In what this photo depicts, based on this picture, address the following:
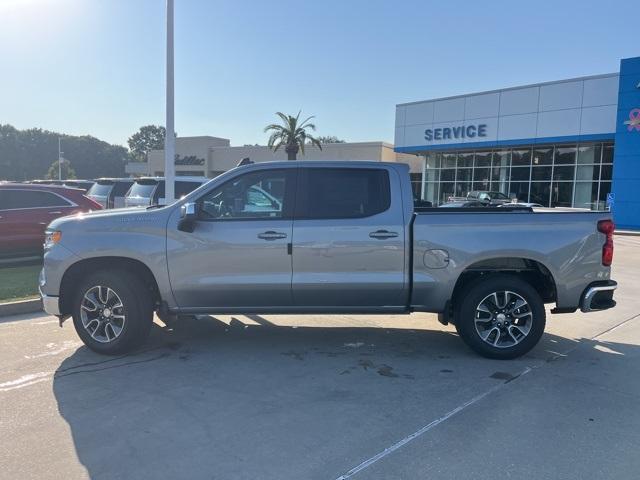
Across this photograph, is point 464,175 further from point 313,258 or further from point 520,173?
point 313,258

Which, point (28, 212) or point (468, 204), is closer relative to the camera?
point (28, 212)

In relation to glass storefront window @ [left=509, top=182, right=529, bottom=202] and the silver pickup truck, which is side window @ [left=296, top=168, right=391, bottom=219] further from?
glass storefront window @ [left=509, top=182, right=529, bottom=202]

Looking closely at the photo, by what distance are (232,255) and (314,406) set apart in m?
1.77

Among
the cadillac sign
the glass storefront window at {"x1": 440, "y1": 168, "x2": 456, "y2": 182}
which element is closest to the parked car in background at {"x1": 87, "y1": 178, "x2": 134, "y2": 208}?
the cadillac sign

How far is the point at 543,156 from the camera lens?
3173 centimetres

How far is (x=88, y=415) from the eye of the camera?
4.06 m

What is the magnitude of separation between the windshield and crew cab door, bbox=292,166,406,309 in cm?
902

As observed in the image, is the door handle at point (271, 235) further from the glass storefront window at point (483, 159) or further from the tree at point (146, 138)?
the tree at point (146, 138)

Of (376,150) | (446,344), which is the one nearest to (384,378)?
(446,344)

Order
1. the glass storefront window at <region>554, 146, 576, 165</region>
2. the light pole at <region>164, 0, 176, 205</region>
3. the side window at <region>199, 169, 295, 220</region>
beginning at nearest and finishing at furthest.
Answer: the side window at <region>199, 169, 295, 220</region> → the light pole at <region>164, 0, 176, 205</region> → the glass storefront window at <region>554, 146, 576, 165</region>

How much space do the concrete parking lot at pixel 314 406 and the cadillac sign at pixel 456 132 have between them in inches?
Answer: 1123

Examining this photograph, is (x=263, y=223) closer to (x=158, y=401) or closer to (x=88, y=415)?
(x=158, y=401)

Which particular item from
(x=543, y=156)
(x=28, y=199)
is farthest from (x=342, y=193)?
(x=543, y=156)

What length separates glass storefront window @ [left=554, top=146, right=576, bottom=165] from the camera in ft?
100
